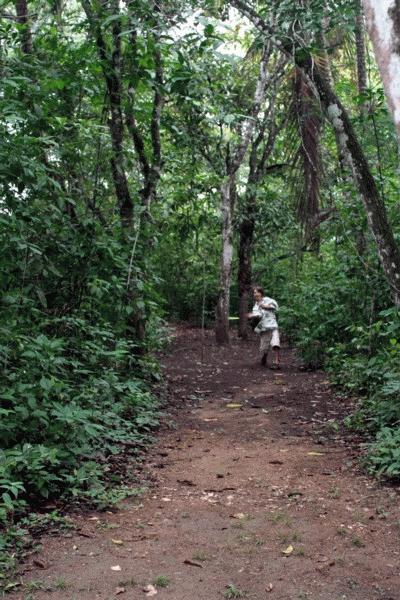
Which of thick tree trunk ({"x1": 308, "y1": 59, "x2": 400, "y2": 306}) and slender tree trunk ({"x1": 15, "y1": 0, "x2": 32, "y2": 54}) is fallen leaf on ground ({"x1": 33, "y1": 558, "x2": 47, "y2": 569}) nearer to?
thick tree trunk ({"x1": 308, "y1": 59, "x2": 400, "y2": 306})

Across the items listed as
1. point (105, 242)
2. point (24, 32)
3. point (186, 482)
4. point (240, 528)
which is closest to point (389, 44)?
point (240, 528)

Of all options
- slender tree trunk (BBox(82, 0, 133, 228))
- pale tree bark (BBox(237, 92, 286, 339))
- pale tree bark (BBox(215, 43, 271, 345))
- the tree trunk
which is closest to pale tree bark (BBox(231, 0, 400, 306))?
slender tree trunk (BBox(82, 0, 133, 228))

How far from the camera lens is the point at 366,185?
245 inches

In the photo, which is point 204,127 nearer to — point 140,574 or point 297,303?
point 297,303

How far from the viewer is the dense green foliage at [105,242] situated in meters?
4.66

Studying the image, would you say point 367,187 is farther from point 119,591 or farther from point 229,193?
point 229,193

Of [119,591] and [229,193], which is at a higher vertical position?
[229,193]

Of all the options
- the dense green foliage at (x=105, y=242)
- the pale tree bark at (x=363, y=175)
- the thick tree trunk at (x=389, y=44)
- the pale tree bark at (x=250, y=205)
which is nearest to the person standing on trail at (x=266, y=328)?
the dense green foliage at (x=105, y=242)

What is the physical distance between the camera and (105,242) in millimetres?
6738

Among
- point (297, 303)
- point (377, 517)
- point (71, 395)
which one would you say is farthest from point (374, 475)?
point (297, 303)

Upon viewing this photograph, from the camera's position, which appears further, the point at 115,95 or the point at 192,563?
the point at 115,95

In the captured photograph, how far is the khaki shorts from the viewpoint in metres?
10.9

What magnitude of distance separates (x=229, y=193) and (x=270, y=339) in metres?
3.68

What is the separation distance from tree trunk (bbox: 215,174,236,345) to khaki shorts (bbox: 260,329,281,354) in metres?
2.50
